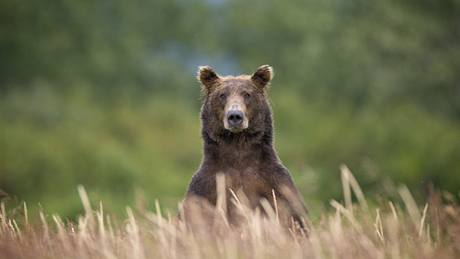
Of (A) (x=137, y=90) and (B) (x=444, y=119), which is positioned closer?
(B) (x=444, y=119)

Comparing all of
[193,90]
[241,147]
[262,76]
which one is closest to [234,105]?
[241,147]

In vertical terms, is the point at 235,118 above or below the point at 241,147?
above

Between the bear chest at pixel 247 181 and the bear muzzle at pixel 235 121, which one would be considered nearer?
the bear chest at pixel 247 181

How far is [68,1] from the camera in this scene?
158ft

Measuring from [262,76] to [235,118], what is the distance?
0.93 meters

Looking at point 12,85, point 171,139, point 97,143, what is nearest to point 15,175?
point 97,143

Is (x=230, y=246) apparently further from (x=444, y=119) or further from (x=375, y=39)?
(x=375, y=39)

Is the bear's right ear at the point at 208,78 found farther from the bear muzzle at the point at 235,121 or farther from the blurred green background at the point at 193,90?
the blurred green background at the point at 193,90

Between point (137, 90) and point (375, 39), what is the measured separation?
1785 cm

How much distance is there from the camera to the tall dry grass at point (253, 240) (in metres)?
5.43

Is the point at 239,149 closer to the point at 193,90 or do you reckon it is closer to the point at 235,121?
the point at 235,121

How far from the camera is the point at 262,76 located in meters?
9.16

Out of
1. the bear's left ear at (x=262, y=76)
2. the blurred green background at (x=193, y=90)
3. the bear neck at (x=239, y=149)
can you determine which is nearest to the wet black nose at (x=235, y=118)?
the bear neck at (x=239, y=149)

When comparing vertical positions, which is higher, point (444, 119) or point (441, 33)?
point (441, 33)
